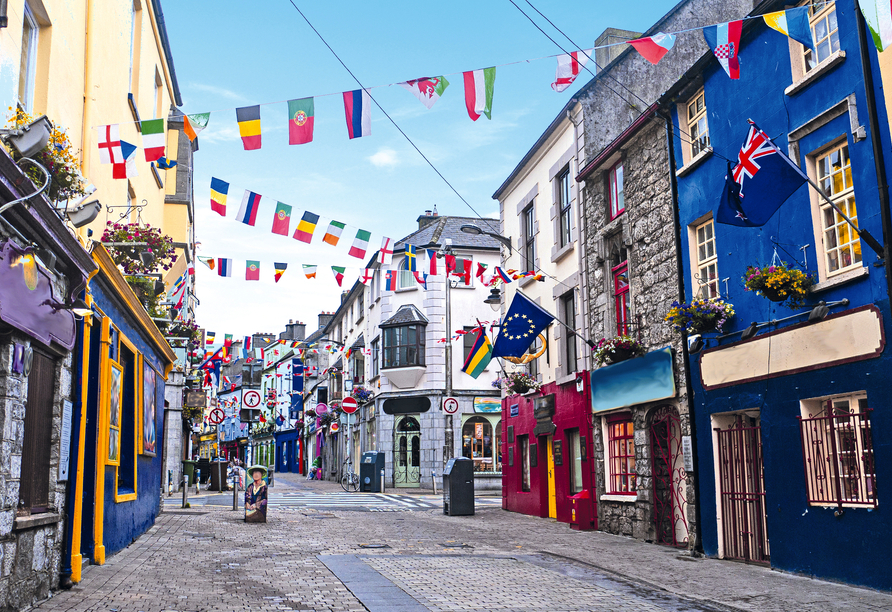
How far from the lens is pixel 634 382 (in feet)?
46.5

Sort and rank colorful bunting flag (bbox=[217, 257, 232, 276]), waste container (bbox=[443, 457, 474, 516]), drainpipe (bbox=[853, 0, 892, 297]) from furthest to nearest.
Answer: waste container (bbox=[443, 457, 474, 516]) → colorful bunting flag (bbox=[217, 257, 232, 276]) → drainpipe (bbox=[853, 0, 892, 297])

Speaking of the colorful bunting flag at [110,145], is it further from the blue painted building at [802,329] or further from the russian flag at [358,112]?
the blue painted building at [802,329]

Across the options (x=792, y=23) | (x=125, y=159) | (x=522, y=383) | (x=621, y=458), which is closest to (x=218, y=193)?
(x=125, y=159)

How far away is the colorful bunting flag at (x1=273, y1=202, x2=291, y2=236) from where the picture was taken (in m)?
13.8

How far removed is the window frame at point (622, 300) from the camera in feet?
49.2

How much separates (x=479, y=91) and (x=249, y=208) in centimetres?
504

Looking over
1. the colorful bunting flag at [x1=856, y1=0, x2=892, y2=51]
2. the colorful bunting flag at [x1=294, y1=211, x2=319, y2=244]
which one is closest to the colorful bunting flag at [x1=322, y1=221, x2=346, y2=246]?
the colorful bunting flag at [x1=294, y1=211, x2=319, y2=244]

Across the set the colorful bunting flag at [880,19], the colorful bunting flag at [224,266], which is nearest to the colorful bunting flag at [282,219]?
the colorful bunting flag at [224,266]

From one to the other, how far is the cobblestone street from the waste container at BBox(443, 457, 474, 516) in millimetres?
4781

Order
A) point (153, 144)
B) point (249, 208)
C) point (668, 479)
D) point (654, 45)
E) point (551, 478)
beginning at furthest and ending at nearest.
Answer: point (551, 478) < point (668, 479) < point (249, 208) < point (153, 144) < point (654, 45)

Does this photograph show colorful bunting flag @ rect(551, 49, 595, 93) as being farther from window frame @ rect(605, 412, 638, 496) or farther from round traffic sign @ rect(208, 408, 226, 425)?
round traffic sign @ rect(208, 408, 226, 425)

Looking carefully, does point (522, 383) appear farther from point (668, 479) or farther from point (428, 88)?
point (428, 88)

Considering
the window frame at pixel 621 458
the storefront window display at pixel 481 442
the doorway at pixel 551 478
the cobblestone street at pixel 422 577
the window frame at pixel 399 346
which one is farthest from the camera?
the window frame at pixel 399 346

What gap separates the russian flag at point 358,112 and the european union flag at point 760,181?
448 cm
